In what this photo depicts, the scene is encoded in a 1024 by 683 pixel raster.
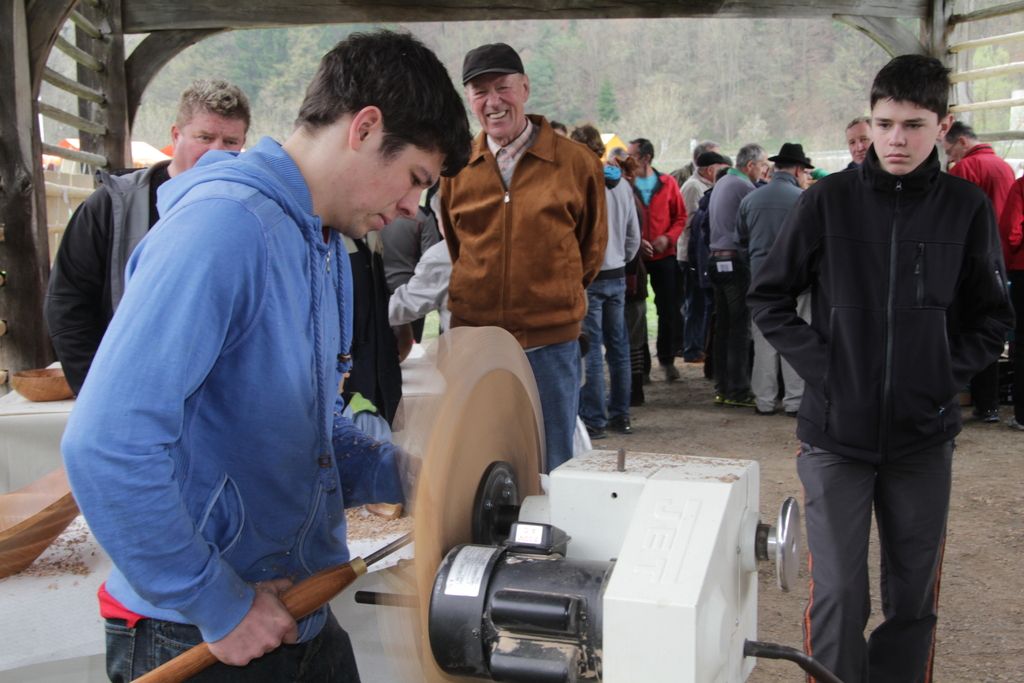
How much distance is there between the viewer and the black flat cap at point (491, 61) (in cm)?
339

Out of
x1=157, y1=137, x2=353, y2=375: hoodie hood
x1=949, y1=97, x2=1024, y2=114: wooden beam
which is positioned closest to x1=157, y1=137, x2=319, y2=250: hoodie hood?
x1=157, y1=137, x2=353, y2=375: hoodie hood

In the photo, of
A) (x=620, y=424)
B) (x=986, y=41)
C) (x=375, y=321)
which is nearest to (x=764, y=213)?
(x=620, y=424)

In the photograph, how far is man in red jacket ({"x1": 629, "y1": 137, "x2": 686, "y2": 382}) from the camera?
7547 mm

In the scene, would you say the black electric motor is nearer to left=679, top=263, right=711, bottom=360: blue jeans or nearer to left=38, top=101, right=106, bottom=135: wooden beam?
left=38, top=101, right=106, bottom=135: wooden beam

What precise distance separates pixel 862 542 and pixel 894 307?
556 mm

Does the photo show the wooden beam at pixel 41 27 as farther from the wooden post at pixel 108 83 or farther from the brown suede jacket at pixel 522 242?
the brown suede jacket at pixel 522 242

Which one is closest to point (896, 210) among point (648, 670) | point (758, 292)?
point (758, 292)

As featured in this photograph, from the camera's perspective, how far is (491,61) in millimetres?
3393

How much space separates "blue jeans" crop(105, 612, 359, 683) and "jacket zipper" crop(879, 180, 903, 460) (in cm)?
140

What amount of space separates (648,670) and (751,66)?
50727 mm

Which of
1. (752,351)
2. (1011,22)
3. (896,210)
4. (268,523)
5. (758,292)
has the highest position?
(1011,22)

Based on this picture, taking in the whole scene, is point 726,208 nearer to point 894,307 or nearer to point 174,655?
point 894,307

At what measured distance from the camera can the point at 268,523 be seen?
51.5 inches

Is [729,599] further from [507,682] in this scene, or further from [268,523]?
[268,523]
